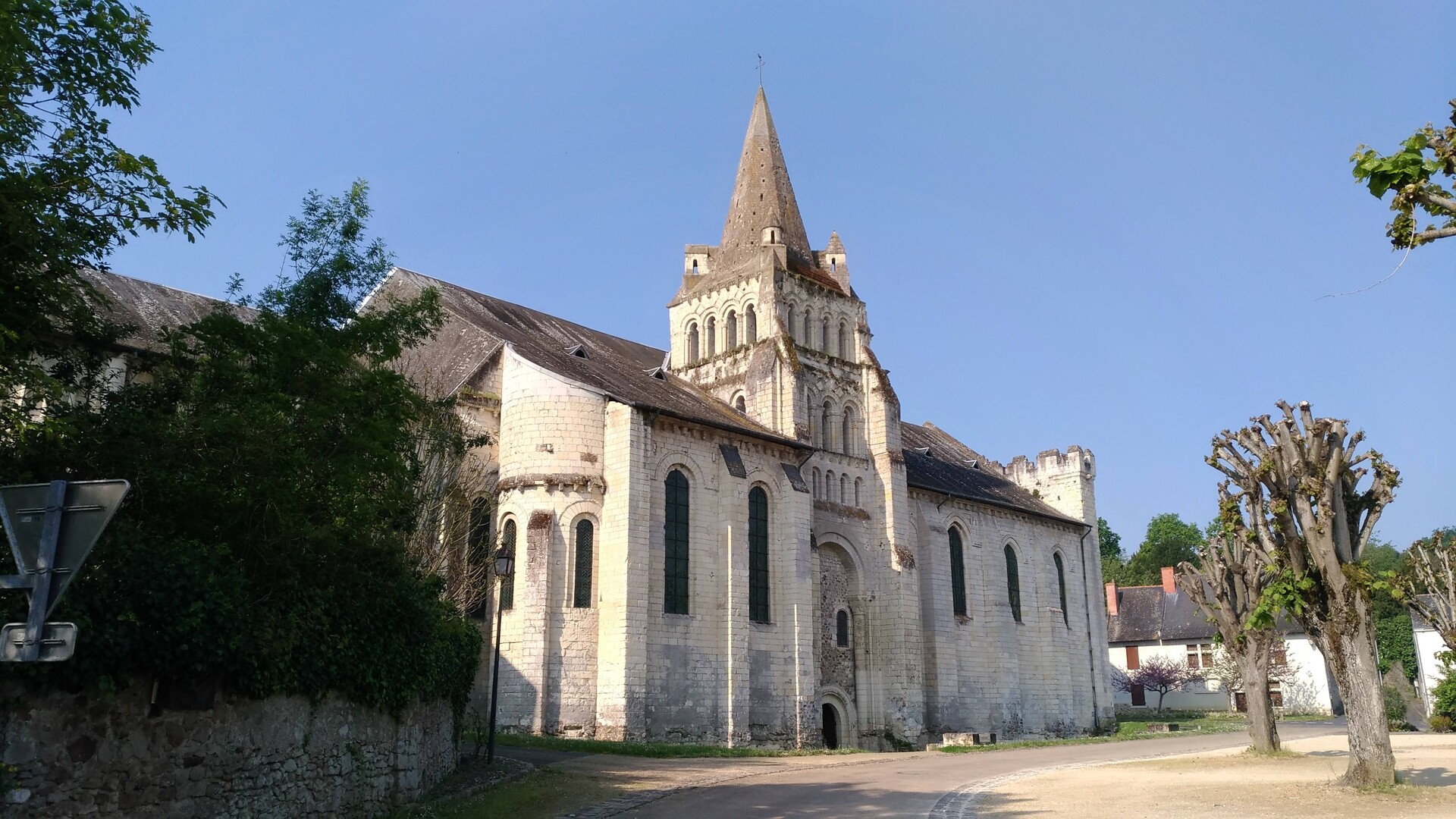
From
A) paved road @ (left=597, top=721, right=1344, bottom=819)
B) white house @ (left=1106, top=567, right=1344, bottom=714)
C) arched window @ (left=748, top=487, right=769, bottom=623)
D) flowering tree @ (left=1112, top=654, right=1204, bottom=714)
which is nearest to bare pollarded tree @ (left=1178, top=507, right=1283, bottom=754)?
paved road @ (left=597, top=721, right=1344, bottom=819)

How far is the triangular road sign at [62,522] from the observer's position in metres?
5.97

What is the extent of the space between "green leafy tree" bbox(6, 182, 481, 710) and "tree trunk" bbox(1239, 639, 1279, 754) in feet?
59.9

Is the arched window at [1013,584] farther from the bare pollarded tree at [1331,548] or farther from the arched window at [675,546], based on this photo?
the bare pollarded tree at [1331,548]

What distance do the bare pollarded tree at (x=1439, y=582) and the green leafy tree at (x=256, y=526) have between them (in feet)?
83.4

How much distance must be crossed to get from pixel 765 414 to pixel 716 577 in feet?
21.6

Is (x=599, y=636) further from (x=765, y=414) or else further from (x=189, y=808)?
(x=189, y=808)

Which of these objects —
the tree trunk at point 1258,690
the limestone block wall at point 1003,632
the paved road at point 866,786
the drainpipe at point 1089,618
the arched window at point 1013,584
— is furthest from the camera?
the drainpipe at point 1089,618

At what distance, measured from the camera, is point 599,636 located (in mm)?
27234

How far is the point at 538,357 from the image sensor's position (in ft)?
100

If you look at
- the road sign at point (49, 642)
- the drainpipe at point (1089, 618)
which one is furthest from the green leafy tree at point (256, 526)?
the drainpipe at point (1089, 618)

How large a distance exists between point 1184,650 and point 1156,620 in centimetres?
272

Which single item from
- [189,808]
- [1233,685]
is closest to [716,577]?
[189,808]

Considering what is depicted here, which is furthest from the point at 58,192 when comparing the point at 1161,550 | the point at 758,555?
the point at 1161,550

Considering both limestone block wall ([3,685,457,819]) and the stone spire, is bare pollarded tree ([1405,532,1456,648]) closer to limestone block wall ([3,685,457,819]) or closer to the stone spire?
the stone spire
